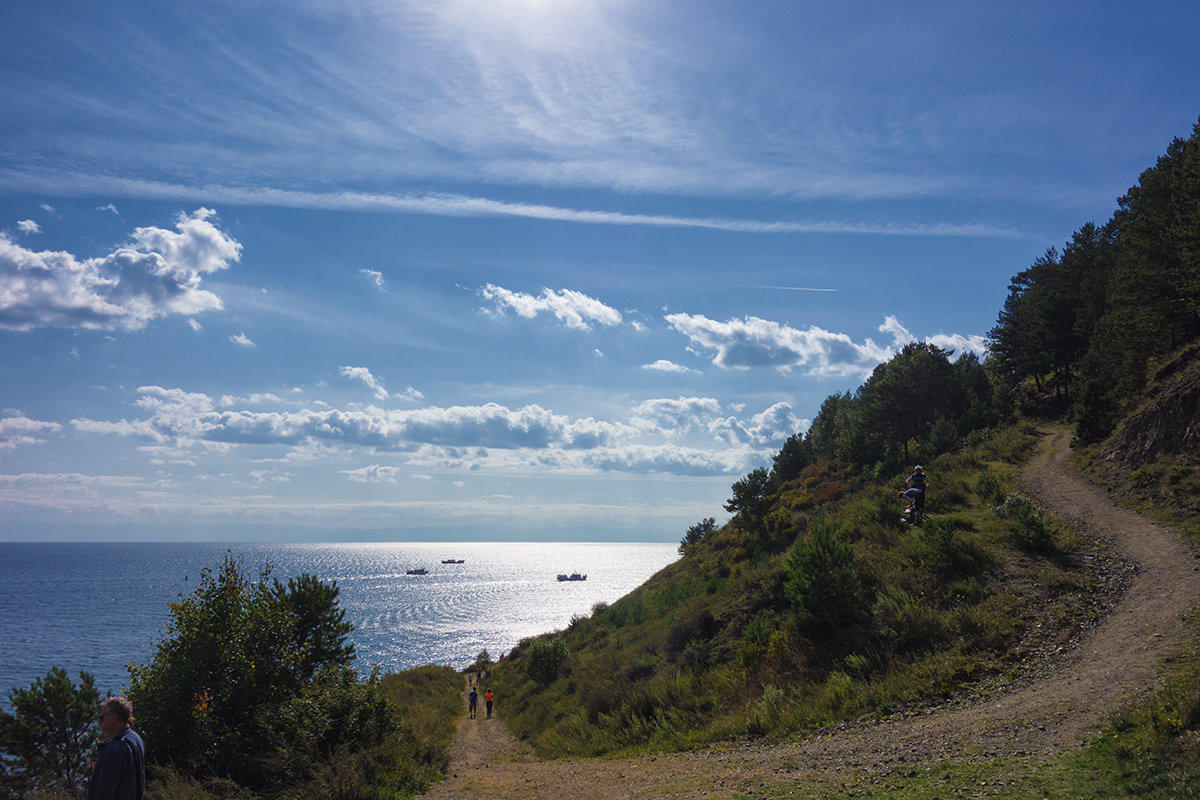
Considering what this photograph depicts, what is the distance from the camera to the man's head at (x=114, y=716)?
605 cm

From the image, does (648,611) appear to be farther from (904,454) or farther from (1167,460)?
(1167,460)

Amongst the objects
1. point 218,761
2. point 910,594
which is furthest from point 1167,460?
point 218,761

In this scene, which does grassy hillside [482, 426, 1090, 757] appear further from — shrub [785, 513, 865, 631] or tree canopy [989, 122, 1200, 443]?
tree canopy [989, 122, 1200, 443]

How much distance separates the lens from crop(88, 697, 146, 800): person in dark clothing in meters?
5.96

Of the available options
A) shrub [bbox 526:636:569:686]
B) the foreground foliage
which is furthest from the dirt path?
shrub [bbox 526:636:569:686]

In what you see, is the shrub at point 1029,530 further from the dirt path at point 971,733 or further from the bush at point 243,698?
the bush at point 243,698

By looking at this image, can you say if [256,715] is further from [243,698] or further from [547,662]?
[547,662]

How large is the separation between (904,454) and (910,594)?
31969 mm

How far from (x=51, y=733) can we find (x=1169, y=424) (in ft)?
120

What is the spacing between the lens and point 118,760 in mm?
6043

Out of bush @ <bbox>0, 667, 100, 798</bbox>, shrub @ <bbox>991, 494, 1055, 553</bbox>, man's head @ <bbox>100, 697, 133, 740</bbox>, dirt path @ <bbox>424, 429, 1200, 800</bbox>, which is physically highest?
shrub @ <bbox>991, 494, 1055, 553</bbox>

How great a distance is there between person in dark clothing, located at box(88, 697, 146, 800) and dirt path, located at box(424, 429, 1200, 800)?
23.1ft

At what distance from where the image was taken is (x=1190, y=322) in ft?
96.1

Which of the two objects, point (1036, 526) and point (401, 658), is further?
point (401, 658)
